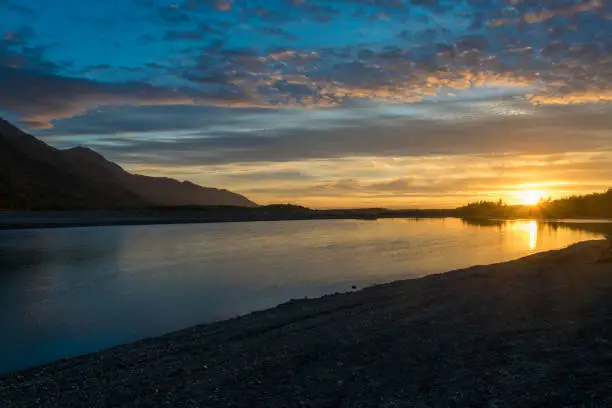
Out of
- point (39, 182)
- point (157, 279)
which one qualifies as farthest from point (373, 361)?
point (39, 182)

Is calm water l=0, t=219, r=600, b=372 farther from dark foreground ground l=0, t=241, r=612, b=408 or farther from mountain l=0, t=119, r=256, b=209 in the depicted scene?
mountain l=0, t=119, r=256, b=209

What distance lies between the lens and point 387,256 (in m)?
36.4

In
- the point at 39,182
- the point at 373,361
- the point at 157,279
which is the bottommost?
the point at 157,279

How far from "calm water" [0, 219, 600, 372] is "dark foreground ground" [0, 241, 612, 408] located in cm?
274

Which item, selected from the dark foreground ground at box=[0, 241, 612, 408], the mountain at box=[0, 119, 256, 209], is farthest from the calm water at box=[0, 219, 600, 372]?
the mountain at box=[0, 119, 256, 209]

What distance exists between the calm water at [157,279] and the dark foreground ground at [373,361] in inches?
108

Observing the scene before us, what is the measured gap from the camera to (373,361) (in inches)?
389

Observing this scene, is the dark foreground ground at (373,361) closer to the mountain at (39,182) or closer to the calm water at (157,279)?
the calm water at (157,279)

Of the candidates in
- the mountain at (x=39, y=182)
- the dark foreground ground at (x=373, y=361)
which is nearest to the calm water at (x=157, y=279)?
the dark foreground ground at (x=373, y=361)

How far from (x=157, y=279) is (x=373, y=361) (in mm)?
18381

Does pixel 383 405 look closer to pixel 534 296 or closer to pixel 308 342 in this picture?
pixel 308 342

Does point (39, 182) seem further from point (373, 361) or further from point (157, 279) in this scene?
point (373, 361)

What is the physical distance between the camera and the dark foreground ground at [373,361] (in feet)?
26.9

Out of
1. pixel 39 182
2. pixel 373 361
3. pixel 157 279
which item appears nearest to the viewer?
pixel 373 361
